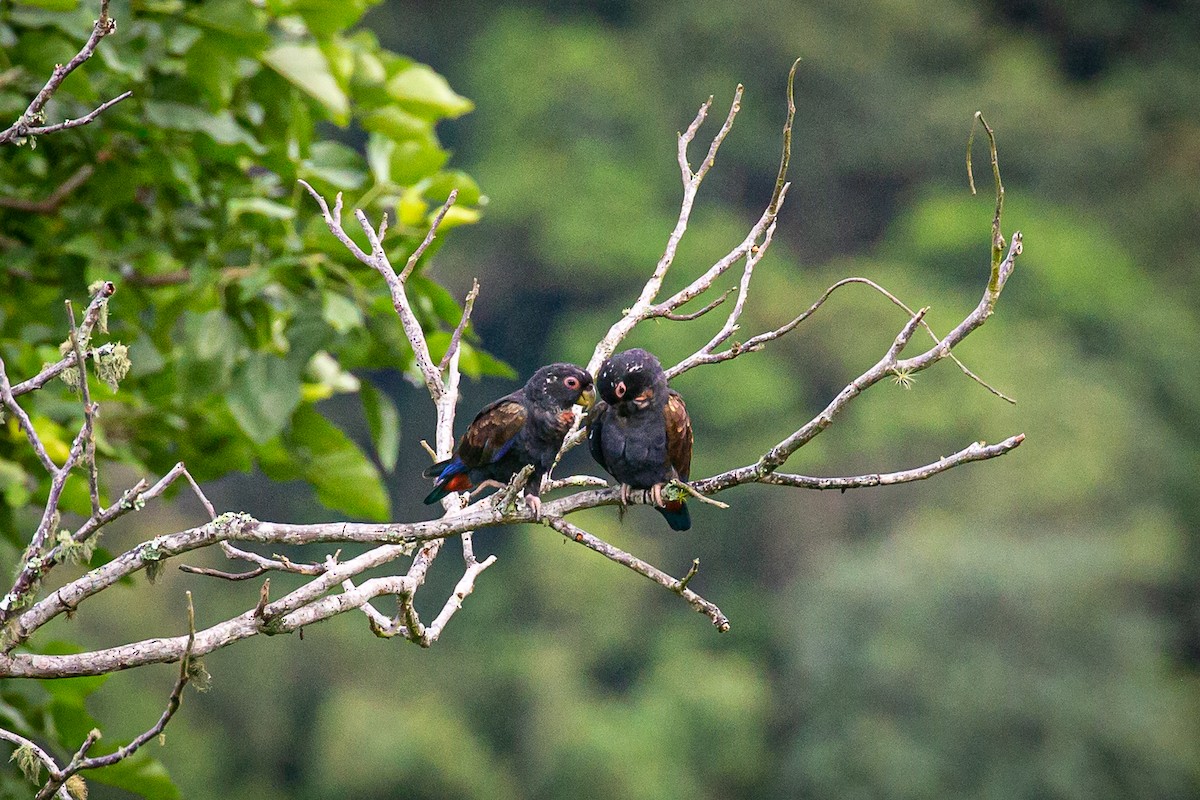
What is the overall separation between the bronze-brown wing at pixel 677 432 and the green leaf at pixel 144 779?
1.68 m

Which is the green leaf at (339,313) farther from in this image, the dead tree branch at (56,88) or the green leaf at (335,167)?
the dead tree branch at (56,88)

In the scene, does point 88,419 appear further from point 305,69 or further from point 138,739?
point 305,69

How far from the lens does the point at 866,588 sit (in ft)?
83.2

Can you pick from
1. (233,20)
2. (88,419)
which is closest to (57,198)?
(233,20)

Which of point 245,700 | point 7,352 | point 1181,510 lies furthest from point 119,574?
point 1181,510

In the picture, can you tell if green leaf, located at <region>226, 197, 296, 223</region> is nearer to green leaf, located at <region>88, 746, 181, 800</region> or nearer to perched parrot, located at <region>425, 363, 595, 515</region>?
perched parrot, located at <region>425, 363, 595, 515</region>

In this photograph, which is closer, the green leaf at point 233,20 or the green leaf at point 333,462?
the green leaf at point 233,20

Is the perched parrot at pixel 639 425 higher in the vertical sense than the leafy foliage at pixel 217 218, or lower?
lower

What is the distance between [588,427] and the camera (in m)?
3.91

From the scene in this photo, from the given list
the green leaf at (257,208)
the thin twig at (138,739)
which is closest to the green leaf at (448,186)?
the green leaf at (257,208)

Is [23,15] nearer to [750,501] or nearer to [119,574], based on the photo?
[119,574]

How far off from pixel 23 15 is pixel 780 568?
2858cm

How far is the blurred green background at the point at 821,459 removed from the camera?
2445cm

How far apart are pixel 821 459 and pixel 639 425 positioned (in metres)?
27.7
